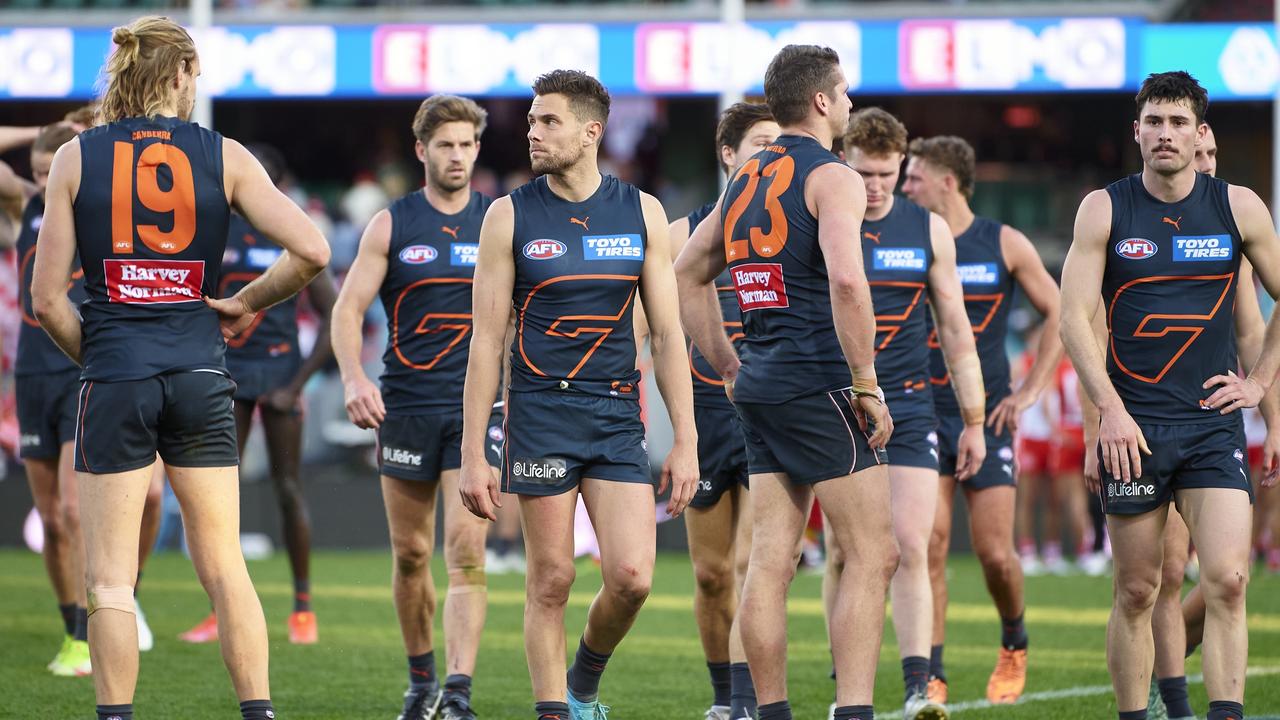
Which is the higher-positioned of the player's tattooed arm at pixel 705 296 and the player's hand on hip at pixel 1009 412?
the player's tattooed arm at pixel 705 296

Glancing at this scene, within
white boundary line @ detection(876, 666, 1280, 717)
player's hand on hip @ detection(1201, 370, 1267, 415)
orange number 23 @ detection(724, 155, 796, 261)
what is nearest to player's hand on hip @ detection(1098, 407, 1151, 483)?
player's hand on hip @ detection(1201, 370, 1267, 415)

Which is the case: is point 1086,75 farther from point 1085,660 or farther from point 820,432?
point 820,432

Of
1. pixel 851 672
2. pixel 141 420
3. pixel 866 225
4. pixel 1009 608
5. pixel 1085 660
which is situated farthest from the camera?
pixel 1085 660

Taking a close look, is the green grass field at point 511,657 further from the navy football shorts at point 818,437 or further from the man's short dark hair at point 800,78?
the man's short dark hair at point 800,78

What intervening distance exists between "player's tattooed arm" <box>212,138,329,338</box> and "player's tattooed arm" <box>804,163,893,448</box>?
169cm

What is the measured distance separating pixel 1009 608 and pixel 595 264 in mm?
3546

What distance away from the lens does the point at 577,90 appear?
227 inches

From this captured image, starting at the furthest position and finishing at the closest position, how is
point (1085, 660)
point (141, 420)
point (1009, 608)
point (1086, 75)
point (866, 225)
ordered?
point (1086, 75)
point (1085, 660)
point (1009, 608)
point (866, 225)
point (141, 420)

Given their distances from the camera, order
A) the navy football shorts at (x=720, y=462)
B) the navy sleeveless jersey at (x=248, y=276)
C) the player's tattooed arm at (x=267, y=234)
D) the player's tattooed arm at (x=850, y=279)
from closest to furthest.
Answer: the player's tattooed arm at (x=267, y=234) < the player's tattooed arm at (x=850, y=279) < the navy football shorts at (x=720, y=462) < the navy sleeveless jersey at (x=248, y=276)

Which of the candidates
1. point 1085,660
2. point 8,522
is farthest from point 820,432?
point 8,522

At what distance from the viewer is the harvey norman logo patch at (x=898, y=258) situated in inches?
290

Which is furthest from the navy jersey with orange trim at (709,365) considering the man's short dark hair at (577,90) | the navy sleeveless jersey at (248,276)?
the navy sleeveless jersey at (248,276)

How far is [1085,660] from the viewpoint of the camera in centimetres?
915

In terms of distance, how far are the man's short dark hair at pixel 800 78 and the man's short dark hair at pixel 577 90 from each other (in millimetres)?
613
